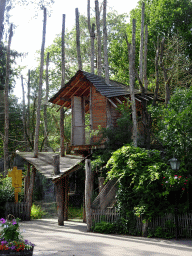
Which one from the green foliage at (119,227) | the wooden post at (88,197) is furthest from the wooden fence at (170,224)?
the wooden post at (88,197)

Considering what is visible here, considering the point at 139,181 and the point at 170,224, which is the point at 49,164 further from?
the point at 170,224

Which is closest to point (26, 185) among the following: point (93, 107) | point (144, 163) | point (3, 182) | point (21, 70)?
point (3, 182)

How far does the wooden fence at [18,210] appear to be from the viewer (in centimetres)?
1797

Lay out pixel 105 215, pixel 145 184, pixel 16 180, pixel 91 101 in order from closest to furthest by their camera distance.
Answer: pixel 145 184 < pixel 105 215 < pixel 16 180 < pixel 91 101

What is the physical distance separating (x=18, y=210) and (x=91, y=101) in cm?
708

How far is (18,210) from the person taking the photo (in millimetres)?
18312

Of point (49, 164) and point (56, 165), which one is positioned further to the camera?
point (49, 164)

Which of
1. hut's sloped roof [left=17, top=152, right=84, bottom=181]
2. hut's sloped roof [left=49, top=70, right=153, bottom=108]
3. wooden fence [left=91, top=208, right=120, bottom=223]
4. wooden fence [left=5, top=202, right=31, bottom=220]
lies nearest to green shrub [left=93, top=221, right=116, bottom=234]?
wooden fence [left=91, top=208, right=120, bottom=223]

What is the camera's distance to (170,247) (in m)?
10.2

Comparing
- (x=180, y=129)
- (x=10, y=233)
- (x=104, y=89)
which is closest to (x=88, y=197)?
(x=180, y=129)

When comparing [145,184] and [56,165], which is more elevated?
[56,165]

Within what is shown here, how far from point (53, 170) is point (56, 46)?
79.8 ft

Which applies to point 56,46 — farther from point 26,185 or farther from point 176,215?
point 176,215

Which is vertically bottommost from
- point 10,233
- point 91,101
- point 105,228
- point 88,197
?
point 105,228
